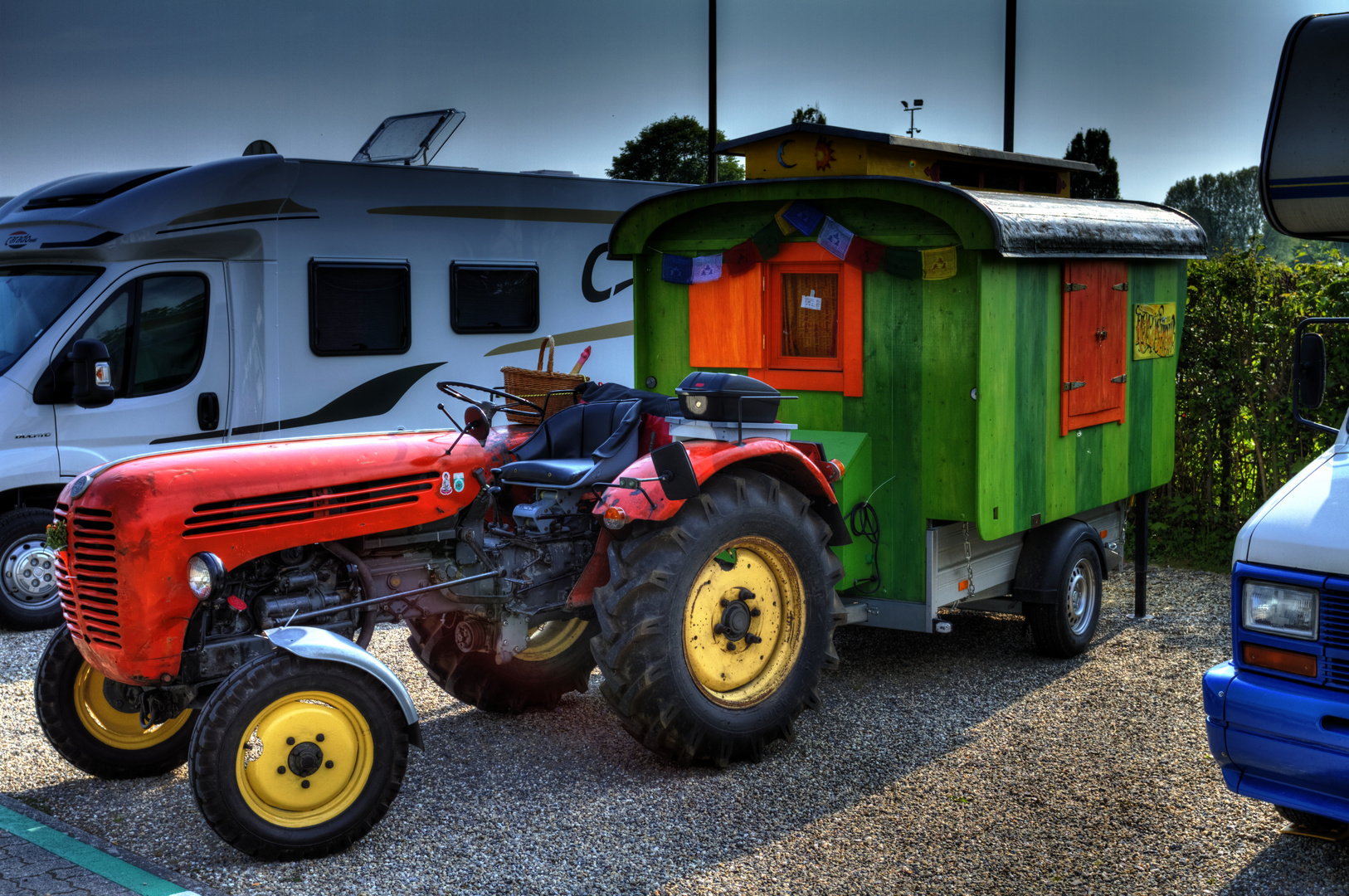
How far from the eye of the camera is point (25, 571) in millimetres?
7910

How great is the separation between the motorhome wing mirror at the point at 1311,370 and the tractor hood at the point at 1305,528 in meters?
0.51

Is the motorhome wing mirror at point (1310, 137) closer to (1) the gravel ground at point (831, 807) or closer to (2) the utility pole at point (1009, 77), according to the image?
(1) the gravel ground at point (831, 807)

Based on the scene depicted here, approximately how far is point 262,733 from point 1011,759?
2.97m

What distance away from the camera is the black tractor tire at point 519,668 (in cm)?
560

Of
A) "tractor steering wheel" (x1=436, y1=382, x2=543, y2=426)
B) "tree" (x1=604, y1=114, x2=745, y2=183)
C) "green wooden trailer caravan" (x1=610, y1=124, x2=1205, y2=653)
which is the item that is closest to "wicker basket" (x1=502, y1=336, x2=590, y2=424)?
"tractor steering wheel" (x1=436, y1=382, x2=543, y2=426)

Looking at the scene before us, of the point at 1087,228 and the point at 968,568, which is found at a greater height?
the point at 1087,228

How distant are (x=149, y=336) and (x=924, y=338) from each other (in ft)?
16.9

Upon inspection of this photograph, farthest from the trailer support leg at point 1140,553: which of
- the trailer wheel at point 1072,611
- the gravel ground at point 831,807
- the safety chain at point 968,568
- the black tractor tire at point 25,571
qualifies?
the black tractor tire at point 25,571

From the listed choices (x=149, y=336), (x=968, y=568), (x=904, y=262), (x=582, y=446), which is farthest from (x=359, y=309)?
(x=968, y=568)

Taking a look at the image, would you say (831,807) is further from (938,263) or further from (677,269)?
(677,269)

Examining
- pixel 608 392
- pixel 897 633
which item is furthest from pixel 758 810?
pixel 897 633

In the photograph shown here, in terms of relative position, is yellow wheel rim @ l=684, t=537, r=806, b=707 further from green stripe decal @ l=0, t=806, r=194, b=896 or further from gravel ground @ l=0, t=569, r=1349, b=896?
green stripe decal @ l=0, t=806, r=194, b=896

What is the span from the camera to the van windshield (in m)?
7.91

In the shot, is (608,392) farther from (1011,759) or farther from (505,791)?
(1011,759)
